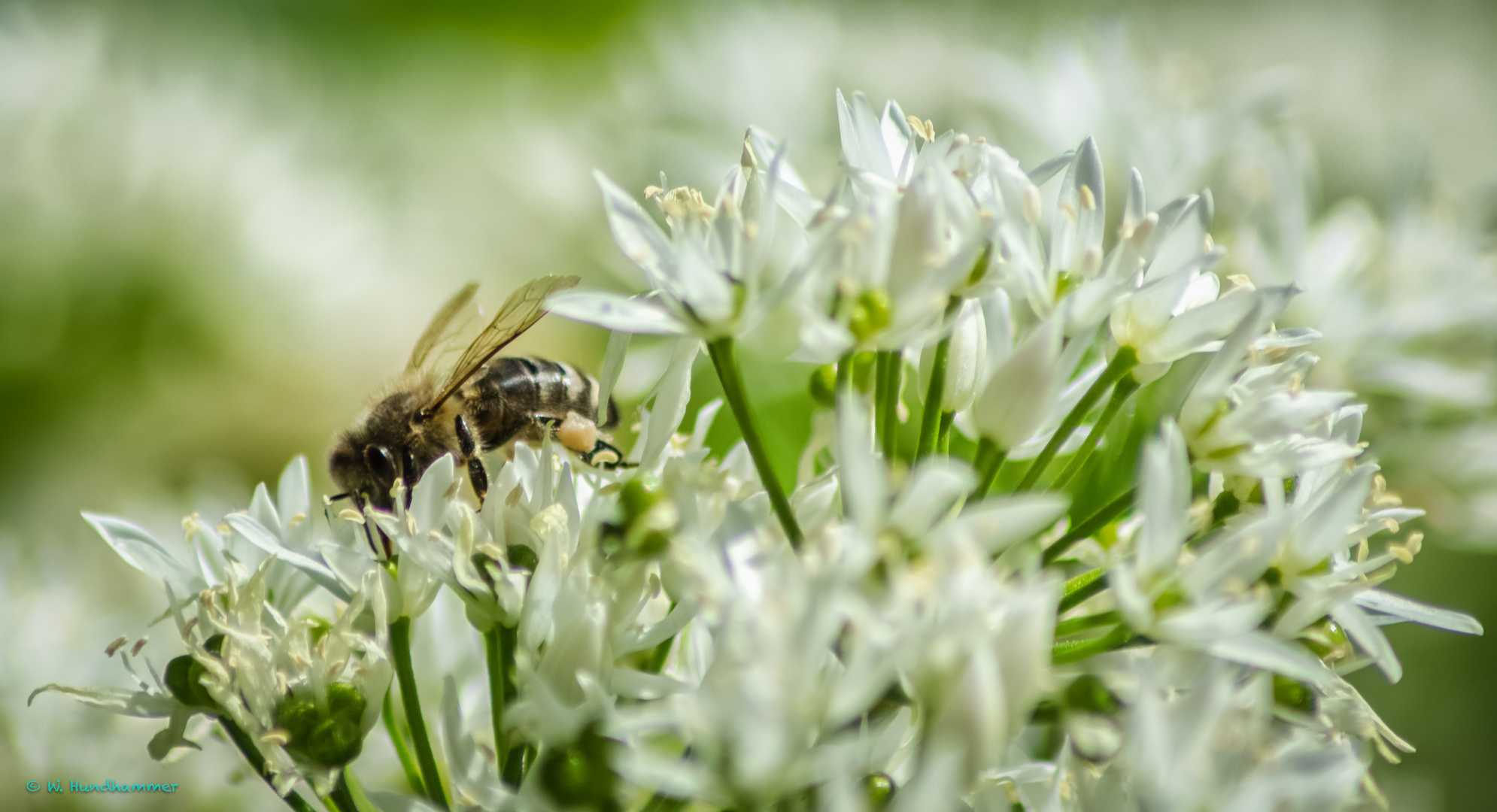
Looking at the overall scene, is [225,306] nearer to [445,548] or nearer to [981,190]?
[445,548]

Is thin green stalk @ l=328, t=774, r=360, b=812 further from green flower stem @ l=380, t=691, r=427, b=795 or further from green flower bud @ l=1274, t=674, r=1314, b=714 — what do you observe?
green flower bud @ l=1274, t=674, r=1314, b=714

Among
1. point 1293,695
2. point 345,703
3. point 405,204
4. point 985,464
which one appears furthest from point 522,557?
point 405,204

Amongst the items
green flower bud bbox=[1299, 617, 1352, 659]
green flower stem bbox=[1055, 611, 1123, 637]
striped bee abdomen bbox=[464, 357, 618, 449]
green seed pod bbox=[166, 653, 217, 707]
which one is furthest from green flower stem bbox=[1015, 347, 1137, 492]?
green seed pod bbox=[166, 653, 217, 707]

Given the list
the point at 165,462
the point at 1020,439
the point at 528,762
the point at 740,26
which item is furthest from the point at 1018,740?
the point at 165,462

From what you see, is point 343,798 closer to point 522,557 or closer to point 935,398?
point 522,557

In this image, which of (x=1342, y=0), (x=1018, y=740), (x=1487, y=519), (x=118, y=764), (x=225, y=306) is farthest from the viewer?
(x=1342, y=0)
